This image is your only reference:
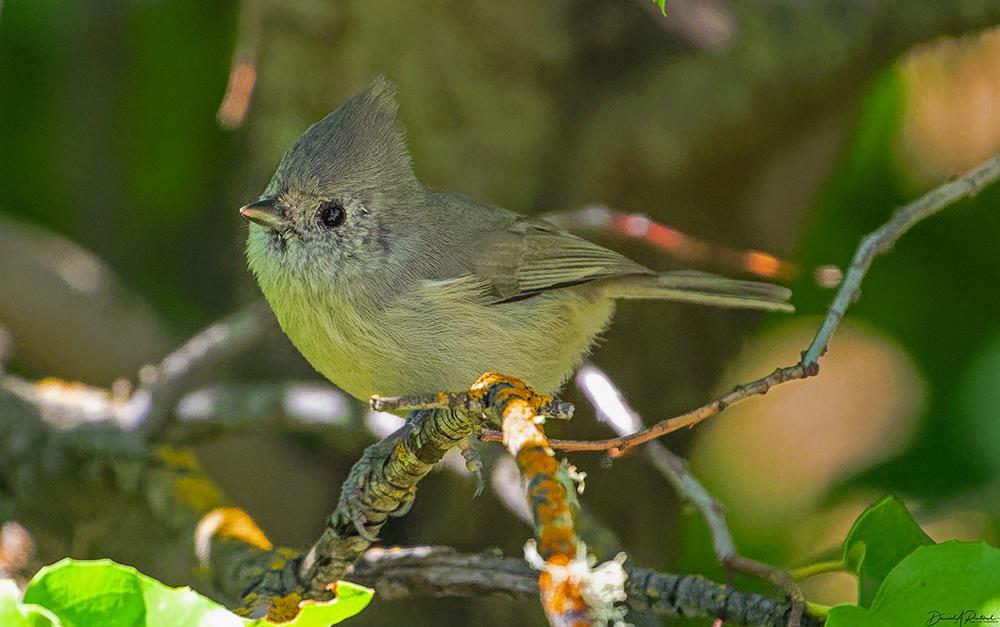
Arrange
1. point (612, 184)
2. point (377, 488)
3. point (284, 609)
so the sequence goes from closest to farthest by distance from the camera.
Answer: point (377, 488)
point (284, 609)
point (612, 184)

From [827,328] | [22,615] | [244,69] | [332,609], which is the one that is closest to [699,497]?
[827,328]

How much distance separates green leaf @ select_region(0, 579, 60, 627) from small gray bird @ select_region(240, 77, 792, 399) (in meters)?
1.24

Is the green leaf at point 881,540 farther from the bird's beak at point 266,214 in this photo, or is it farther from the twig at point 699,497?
the bird's beak at point 266,214

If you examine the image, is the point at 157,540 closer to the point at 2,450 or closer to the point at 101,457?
the point at 101,457

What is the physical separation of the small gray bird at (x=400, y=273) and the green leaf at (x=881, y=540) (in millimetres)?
985

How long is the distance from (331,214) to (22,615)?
158 cm

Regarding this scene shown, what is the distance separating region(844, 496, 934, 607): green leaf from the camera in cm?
200

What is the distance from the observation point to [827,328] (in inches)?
76.7

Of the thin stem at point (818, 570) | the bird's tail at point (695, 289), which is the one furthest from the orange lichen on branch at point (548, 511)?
the bird's tail at point (695, 289)

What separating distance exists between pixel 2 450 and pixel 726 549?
228 cm

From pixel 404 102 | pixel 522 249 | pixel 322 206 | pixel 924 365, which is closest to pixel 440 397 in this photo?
pixel 322 206

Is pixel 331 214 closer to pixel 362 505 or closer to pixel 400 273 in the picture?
pixel 400 273

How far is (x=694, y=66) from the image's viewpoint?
3.97 meters

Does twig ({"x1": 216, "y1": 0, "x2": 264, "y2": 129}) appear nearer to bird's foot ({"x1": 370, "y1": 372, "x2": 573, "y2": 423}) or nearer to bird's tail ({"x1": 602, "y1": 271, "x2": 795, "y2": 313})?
bird's tail ({"x1": 602, "y1": 271, "x2": 795, "y2": 313})
